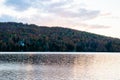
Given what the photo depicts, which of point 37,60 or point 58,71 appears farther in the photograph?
point 37,60

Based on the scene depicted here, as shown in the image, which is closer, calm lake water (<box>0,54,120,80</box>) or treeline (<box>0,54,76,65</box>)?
calm lake water (<box>0,54,120,80</box>)

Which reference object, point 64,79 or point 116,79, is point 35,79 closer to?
point 64,79

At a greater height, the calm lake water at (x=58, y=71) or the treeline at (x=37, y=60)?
the treeline at (x=37, y=60)

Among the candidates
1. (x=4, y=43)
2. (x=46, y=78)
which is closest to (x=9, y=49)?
(x=4, y=43)

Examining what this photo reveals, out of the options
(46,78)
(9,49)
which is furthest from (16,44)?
(46,78)

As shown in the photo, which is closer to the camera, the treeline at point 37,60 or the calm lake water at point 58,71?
the calm lake water at point 58,71

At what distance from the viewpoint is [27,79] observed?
184ft

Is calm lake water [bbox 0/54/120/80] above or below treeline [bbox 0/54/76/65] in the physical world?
below

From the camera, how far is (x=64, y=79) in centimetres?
5688

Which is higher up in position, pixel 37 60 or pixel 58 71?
pixel 37 60

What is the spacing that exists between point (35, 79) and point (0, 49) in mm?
145042

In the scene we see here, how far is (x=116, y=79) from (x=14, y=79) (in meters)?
17.4

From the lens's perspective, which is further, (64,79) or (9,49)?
(9,49)

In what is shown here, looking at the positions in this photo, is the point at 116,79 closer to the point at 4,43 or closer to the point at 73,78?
the point at 73,78
